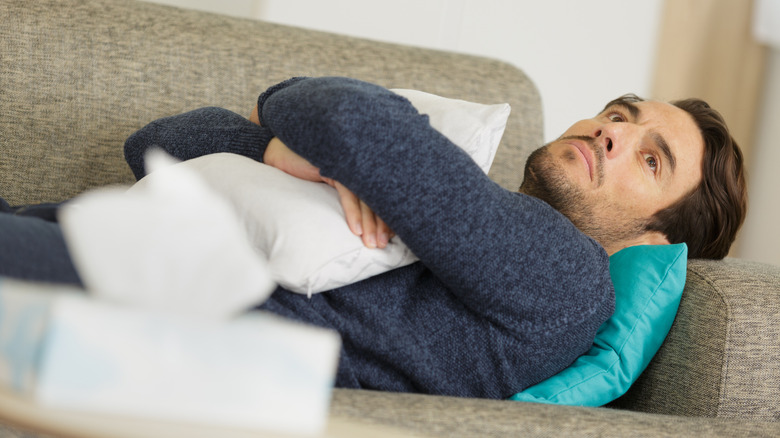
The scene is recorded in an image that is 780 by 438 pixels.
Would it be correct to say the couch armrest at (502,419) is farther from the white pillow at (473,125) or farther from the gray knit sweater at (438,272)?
Result: the white pillow at (473,125)

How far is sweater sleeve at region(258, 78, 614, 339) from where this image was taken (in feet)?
2.93

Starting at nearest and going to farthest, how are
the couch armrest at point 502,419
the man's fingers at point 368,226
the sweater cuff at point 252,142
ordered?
the couch armrest at point 502,419, the man's fingers at point 368,226, the sweater cuff at point 252,142

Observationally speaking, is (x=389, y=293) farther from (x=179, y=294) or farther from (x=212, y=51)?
(x=212, y=51)

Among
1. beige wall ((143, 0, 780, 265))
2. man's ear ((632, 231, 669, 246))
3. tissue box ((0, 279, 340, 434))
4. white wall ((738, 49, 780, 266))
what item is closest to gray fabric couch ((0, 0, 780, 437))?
man's ear ((632, 231, 669, 246))

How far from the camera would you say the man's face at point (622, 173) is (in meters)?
1.40

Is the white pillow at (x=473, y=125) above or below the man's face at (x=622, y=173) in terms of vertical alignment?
above

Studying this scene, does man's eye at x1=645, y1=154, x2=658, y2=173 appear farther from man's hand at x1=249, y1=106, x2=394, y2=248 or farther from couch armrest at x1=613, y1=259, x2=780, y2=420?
man's hand at x1=249, y1=106, x2=394, y2=248

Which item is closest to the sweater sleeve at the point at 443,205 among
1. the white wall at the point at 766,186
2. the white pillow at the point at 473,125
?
the white pillow at the point at 473,125

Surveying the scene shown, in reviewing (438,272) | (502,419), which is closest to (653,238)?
(438,272)

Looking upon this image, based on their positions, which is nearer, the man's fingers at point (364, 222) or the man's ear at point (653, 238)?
the man's fingers at point (364, 222)

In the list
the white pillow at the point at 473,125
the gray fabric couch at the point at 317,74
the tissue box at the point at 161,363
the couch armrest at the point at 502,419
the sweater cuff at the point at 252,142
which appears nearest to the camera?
the tissue box at the point at 161,363

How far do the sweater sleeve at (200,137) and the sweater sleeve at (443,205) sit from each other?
193 millimetres

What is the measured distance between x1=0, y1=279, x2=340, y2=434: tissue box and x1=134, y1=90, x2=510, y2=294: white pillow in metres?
0.43

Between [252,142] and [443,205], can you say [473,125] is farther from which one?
[252,142]
